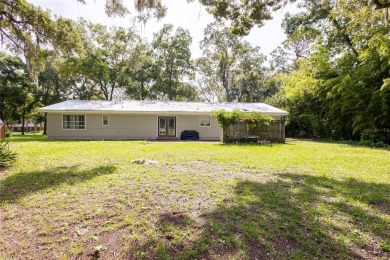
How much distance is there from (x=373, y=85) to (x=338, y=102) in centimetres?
226

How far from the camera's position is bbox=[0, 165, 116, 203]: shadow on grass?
4.34 metres

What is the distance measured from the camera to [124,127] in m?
17.8

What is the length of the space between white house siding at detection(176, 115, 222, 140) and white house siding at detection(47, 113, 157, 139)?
6.68ft

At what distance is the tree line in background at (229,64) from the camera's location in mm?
8062

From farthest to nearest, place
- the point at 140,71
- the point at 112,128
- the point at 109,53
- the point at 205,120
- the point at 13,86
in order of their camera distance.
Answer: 1. the point at 140,71
2. the point at 109,53
3. the point at 13,86
4. the point at 205,120
5. the point at 112,128

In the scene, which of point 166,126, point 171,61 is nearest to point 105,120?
point 166,126

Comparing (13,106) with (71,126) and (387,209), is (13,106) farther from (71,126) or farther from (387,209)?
(387,209)

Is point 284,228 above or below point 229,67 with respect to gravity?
below

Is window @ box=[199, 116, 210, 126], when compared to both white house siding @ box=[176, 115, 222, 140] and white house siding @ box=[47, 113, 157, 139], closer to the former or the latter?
white house siding @ box=[176, 115, 222, 140]

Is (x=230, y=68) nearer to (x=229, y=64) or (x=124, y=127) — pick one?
(x=229, y=64)

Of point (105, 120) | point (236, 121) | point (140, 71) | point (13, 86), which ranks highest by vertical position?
point (140, 71)

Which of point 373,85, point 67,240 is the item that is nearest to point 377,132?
point 373,85

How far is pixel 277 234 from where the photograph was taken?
2.87m

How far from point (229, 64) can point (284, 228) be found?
1180 inches
